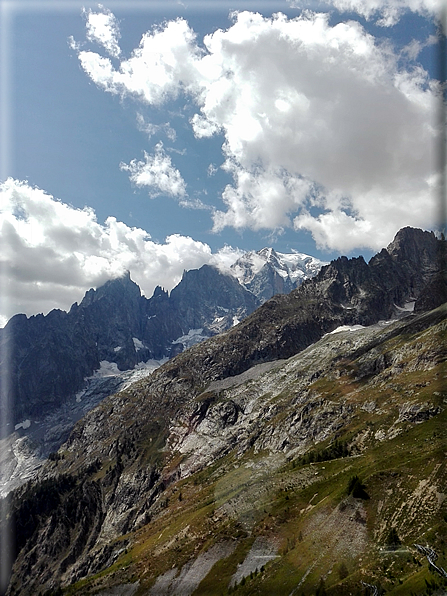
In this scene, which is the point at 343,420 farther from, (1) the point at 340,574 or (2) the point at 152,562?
(1) the point at 340,574

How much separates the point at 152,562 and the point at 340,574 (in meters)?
70.6

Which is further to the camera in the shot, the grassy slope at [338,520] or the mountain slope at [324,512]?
the mountain slope at [324,512]

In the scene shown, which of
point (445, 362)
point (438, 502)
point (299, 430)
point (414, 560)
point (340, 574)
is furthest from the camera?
point (299, 430)

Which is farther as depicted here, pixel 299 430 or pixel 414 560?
pixel 299 430

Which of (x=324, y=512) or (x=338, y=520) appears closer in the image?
(x=338, y=520)

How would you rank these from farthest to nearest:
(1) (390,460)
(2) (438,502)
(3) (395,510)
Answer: (1) (390,460) < (3) (395,510) < (2) (438,502)

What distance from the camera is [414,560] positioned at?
58250 mm

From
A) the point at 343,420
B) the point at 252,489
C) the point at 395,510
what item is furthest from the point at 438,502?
the point at 343,420

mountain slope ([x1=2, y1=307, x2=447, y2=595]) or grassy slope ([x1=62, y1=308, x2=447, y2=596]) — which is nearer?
grassy slope ([x1=62, y1=308, x2=447, y2=596])

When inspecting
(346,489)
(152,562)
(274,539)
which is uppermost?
(346,489)

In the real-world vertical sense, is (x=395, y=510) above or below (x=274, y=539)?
above

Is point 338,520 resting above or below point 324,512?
above

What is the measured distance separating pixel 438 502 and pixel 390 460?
2949 centimetres

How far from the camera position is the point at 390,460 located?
3804 inches
